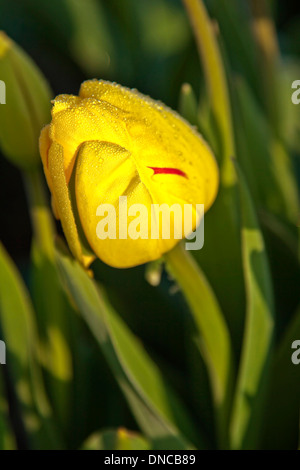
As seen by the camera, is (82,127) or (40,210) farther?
(40,210)

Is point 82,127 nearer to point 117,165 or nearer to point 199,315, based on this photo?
point 117,165

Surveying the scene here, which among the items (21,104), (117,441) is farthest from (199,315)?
(21,104)

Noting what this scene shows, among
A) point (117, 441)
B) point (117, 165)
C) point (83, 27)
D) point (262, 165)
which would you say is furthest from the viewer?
point (83, 27)

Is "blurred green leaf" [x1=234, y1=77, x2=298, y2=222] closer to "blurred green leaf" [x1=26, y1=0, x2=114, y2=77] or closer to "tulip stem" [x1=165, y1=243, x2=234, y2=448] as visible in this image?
"tulip stem" [x1=165, y1=243, x2=234, y2=448]
